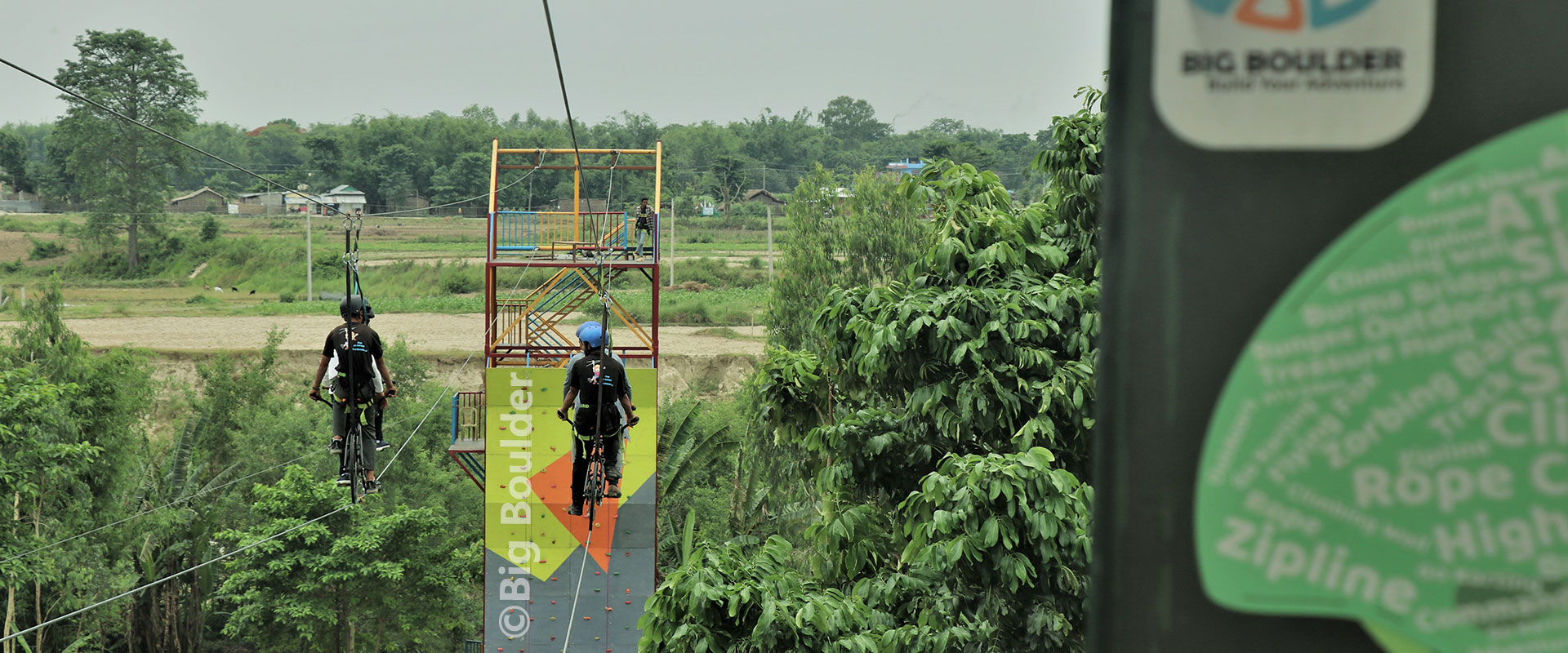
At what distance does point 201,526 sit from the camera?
27453mm

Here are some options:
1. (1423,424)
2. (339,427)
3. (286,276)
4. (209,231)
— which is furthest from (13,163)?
(1423,424)

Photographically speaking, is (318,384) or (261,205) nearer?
(318,384)

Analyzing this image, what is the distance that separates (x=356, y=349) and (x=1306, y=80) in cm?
891

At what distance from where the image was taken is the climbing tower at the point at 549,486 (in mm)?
17484

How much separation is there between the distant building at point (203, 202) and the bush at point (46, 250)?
941 cm

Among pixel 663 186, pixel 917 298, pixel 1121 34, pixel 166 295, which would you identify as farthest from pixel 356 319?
pixel 663 186

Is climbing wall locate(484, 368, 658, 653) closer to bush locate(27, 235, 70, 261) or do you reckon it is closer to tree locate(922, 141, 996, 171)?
tree locate(922, 141, 996, 171)

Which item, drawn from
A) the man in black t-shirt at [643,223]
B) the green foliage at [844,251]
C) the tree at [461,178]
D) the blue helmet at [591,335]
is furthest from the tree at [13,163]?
the blue helmet at [591,335]

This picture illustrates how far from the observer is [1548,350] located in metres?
1.43

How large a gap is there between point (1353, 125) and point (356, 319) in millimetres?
A: 8922

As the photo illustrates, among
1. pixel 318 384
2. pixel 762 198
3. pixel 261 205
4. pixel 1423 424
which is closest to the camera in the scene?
pixel 1423 424

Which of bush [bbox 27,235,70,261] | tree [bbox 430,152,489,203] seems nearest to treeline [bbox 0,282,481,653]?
bush [bbox 27,235,70,261]

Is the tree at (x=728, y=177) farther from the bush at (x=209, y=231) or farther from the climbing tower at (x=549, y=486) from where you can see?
the climbing tower at (x=549, y=486)

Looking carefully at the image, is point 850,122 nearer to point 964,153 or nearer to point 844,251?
point 964,153
